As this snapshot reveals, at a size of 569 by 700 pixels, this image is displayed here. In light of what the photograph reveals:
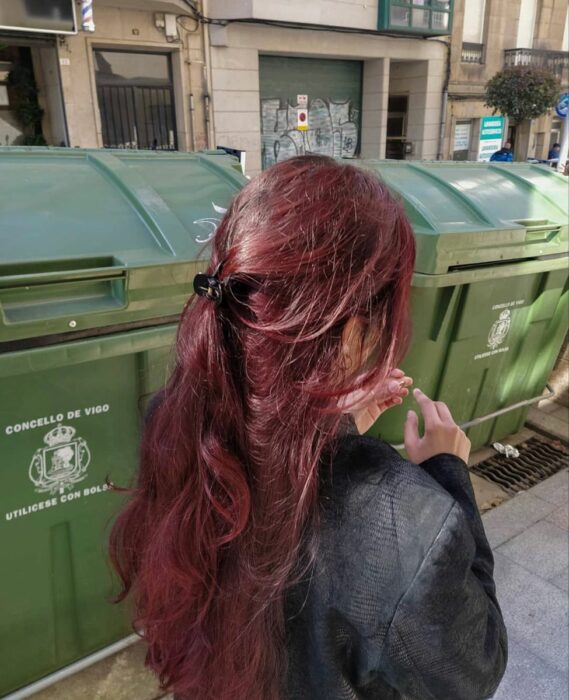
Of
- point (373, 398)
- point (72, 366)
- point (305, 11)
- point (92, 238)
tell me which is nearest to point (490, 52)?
point (305, 11)

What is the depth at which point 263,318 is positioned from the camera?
2.83ft

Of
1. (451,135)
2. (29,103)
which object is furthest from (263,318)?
(451,135)

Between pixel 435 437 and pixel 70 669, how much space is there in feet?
5.51

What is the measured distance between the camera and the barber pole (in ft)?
25.8

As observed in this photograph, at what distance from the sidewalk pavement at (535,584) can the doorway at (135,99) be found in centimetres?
820

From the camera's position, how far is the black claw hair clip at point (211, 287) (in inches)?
35.2

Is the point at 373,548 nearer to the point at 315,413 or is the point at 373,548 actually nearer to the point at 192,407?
the point at 315,413

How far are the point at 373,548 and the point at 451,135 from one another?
1503 centimetres

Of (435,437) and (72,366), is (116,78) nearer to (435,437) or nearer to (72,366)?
(72,366)

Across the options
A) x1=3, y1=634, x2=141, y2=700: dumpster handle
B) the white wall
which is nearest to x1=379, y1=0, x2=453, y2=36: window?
the white wall

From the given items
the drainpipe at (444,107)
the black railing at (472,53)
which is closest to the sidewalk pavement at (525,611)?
the drainpipe at (444,107)

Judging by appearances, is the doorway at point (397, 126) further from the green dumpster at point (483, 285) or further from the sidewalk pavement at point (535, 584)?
the sidewalk pavement at point (535, 584)

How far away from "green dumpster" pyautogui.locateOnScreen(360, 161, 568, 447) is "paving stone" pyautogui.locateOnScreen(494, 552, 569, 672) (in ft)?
2.68

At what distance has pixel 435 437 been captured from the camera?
1.12 meters
